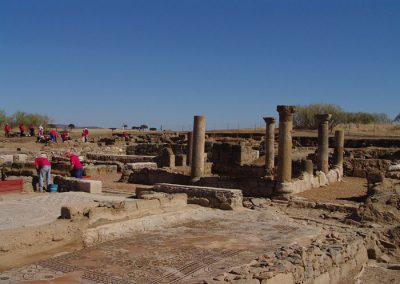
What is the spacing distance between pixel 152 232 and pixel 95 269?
7.76ft

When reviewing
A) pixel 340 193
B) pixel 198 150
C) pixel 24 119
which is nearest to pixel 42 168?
pixel 198 150

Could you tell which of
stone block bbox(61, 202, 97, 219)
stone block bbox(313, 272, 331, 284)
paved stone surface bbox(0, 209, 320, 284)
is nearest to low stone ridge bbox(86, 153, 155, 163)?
paved stone surface bbox(0, 209, 320, 284)

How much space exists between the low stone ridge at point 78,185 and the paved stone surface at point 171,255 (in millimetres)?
5172

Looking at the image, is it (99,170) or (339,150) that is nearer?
(99,170)

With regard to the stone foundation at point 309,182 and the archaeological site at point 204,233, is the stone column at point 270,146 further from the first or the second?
the archaeological site at point 204,233

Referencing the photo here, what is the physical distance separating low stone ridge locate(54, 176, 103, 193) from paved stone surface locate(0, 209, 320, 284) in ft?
17.0

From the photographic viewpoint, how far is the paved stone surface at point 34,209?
8.81 metres

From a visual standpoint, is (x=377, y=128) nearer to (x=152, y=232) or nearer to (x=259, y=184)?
(x=259, y=184)

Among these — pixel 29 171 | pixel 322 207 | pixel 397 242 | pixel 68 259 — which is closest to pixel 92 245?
pixel 68 259

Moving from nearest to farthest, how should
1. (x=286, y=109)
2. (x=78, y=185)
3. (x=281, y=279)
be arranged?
(x=281, y=279) → (x=78, y=185) → (x=286, y=109)

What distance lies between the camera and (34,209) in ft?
33.4

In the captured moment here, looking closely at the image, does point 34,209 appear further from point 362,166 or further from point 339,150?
point 362,166

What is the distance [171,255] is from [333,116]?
5975 cm

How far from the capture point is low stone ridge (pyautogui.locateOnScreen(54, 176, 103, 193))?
533 inches
